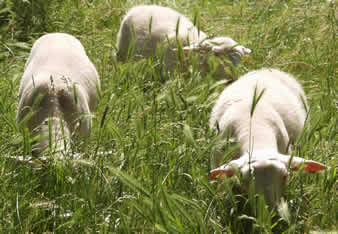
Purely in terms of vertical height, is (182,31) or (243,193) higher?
(182,31)

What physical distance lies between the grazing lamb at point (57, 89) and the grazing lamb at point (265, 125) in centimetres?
106

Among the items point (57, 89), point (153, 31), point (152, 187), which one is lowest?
point (152, 187)

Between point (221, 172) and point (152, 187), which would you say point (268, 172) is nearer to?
point (221, 172)

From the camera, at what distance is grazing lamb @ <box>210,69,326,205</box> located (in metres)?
2.84

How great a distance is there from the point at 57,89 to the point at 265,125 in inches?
64.9

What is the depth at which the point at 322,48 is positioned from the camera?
5.18 m

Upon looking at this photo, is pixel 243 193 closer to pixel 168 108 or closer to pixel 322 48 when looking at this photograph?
pixel 168 108

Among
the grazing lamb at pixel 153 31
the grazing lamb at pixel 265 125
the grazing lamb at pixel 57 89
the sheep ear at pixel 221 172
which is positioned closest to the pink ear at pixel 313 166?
the grazing lamb at pixel 265 125

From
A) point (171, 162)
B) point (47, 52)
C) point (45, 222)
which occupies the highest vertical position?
point (47, 52)

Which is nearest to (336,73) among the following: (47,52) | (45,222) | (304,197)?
(304,197)

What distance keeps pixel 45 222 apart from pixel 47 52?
7.76 ft

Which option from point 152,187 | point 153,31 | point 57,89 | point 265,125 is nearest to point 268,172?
point 152,187

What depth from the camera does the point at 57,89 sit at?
4.00m

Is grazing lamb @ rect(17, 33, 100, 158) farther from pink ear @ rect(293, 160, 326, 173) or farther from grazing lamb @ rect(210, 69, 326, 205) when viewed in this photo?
pink ear @ rect(293, 160, 326, 173)
